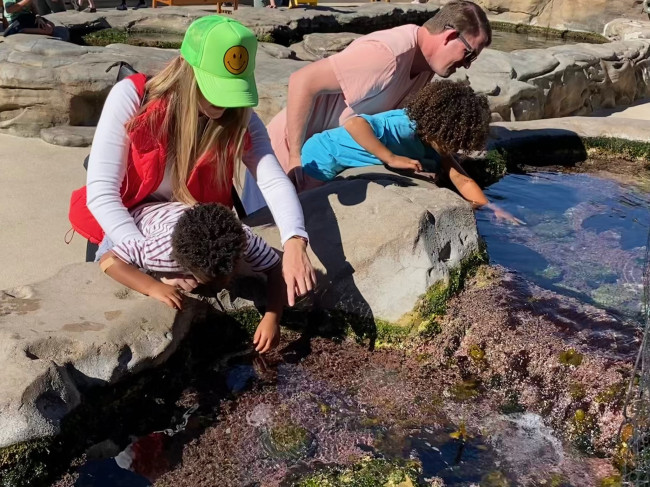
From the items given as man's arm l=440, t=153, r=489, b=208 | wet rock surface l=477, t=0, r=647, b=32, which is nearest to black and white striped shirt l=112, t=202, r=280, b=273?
man's arm l=440, t=153, r=489, b=208

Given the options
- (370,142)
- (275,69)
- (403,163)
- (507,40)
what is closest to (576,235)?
(403,163)

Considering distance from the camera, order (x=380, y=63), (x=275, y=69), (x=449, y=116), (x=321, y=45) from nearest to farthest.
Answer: (x=449, y=116), (x=380, y=63), (x=275, y=69), (x=321, y=45)

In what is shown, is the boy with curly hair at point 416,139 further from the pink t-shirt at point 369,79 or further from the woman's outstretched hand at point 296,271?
the woman's outstretched hand at point 296,271

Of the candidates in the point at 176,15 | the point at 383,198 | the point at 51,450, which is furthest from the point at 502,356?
the point at 176,15

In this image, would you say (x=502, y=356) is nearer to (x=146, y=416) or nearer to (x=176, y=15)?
(x=146, y=416)

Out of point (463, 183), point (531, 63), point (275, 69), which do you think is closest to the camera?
point (463, 183)

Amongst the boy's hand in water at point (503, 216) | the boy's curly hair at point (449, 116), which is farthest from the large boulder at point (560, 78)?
the boy's curly hair at point (449, 116)

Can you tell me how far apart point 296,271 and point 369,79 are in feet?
4.13

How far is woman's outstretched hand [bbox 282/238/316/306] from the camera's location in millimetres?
2715

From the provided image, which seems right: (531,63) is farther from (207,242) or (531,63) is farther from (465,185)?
(207,242)

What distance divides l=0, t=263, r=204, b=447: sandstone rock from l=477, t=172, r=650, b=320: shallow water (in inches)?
66.5

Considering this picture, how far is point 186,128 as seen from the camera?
9.09ft

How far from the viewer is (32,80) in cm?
555

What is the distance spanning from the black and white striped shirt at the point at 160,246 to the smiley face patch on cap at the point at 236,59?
519mm
